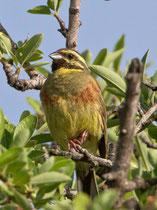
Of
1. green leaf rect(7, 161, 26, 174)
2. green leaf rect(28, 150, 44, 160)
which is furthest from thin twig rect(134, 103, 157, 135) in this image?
green leaf rect(7, 161, 26, 174)

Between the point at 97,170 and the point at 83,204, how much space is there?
2.52m

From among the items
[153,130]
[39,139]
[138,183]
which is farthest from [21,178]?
[153,130]

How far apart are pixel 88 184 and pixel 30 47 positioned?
1460 millimetres

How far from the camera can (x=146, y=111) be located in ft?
11.5

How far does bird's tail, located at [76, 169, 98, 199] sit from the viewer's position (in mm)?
3875

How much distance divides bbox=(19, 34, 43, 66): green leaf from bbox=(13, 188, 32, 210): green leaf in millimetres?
1959

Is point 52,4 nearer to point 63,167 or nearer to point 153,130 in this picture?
point 153,130

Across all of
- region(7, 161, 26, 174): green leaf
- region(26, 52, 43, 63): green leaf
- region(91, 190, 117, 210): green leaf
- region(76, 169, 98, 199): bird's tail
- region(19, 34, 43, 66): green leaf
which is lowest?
region(76, 169, 98, 199): bird's tail

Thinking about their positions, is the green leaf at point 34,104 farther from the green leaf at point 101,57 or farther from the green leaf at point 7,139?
the green leaf at point 7,139

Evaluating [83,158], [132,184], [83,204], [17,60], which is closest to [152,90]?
[83,158]

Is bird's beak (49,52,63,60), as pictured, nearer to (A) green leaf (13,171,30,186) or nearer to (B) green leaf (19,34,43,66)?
(B) green leaf (19,34,43,66)

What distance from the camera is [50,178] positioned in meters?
1.96

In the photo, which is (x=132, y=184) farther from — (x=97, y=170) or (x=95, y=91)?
(x=95, y=91)

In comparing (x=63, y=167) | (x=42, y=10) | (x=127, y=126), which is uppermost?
(x=42, y=10)
